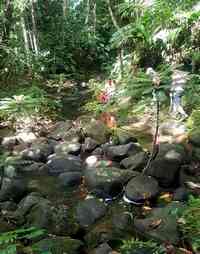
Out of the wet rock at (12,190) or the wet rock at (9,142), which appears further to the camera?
the wet rock at (9,142)

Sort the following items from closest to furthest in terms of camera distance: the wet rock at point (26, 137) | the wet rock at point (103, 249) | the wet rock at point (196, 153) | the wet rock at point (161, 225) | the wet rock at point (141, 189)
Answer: the wet rock at point (103, 249) → the wet rock at point (161, 225) → the wet rock at point (141, 189) → the wet rock at point (196, 153) → the wet rock at point (26, 137)

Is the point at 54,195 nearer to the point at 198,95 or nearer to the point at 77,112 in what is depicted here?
the point at 198,95

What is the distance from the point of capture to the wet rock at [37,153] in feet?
30.4

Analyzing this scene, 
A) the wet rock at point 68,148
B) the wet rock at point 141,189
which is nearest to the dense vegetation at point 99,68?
the wet rock at point 141,189

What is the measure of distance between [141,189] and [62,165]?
218 centimetres

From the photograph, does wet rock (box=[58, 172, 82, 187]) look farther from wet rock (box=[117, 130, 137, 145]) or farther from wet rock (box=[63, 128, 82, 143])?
wet rock (box=[63, 128, 82, 143])

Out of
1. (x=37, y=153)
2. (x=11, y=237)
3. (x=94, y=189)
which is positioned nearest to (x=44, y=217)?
(x=94, y=189)

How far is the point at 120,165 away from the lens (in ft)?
27.3

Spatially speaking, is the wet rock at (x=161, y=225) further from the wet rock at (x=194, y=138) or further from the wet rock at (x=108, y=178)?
the wet rock at (x=194, y=138)

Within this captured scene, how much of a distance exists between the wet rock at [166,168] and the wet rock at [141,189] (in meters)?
0.25

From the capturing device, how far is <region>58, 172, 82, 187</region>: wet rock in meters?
7.93

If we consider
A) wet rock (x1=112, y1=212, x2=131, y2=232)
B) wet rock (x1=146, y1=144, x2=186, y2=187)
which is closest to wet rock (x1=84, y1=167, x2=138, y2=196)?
wet rock (x1=146, y1=144, x2=186, y2=187)

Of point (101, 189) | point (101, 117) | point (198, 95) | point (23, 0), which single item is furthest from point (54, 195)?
point (23, 0)

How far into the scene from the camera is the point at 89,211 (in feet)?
21.6
